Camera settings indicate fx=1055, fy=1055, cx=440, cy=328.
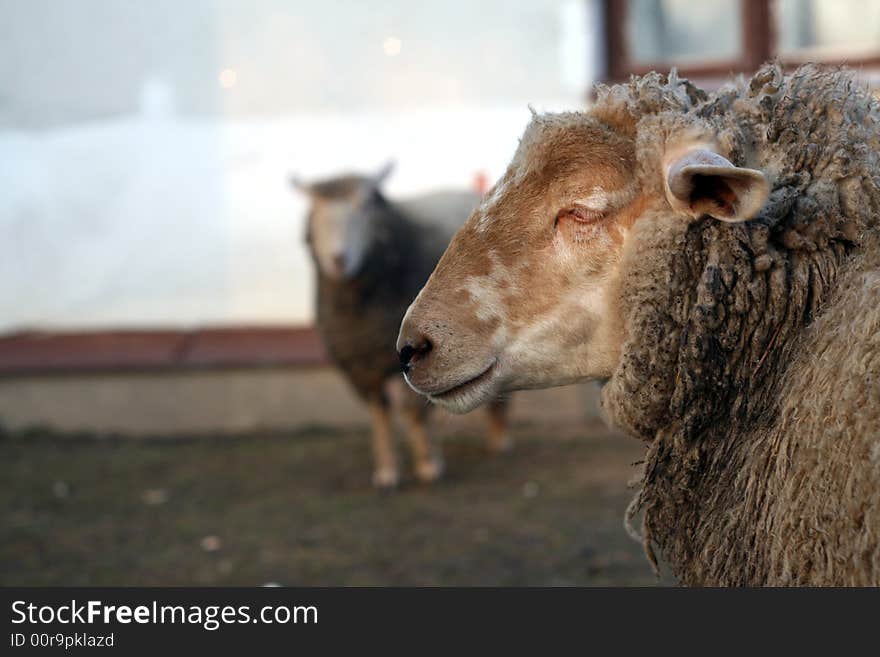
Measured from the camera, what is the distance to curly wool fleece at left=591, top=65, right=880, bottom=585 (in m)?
1.82

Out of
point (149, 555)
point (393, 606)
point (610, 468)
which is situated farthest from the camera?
point (610, 468)

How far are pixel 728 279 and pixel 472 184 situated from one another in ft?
18.2

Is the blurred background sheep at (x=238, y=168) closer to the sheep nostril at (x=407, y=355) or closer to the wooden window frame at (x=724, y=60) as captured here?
the wooden window frame at (x=724, y=60)

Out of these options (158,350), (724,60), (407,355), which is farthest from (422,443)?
(407,355)

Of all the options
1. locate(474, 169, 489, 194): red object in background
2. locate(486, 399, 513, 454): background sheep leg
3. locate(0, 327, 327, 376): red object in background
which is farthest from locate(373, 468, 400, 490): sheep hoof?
locate(474, 169, 489, 194): red object in background

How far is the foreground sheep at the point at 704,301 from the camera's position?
5.86 ft

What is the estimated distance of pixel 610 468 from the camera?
6.01 meters

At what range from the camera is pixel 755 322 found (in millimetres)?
1915

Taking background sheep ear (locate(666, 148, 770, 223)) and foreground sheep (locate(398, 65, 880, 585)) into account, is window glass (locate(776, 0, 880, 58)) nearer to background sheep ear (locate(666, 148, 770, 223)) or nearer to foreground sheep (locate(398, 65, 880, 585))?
foreground sheep (locate(398, 65, 880, 585))

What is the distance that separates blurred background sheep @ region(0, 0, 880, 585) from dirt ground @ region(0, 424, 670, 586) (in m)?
0.06

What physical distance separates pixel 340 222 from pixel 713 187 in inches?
157

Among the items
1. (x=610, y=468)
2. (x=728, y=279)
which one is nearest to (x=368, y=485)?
(x=610, y=468)

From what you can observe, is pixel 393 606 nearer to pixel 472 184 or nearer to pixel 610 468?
pixel 610 468

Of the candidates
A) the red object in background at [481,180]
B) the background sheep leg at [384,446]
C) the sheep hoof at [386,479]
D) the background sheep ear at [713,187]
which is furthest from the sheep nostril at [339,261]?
the background sheep ear at [713,187]
